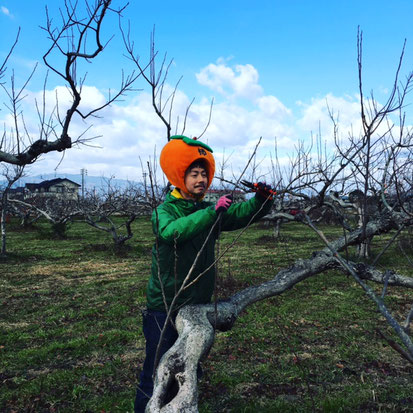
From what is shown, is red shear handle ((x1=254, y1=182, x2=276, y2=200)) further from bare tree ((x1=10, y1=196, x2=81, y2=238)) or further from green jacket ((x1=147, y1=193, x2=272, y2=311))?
bare tree ((x1=10, y1=196, x2=81, y2=238))

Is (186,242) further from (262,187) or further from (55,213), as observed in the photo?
(55,213)

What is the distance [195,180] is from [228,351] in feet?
11.9

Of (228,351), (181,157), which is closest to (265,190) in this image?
(181,157)

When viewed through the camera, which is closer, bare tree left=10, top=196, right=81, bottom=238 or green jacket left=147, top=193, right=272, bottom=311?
green jacket left=147, top=193, right=272, bottom=311

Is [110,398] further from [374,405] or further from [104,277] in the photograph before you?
[104,277]

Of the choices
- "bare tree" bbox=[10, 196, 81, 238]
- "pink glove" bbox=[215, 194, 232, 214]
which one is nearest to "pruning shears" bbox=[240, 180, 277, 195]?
"pink glove" bbox=[215, 194, 232, 214]

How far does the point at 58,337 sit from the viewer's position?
5574mm

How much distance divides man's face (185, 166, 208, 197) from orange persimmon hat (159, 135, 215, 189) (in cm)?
4

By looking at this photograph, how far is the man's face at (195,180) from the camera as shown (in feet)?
7.27

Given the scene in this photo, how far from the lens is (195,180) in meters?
2.21

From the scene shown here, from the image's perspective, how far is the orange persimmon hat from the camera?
217 cm

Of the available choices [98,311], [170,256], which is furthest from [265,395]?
[98,311]

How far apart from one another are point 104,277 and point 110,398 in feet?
20.7

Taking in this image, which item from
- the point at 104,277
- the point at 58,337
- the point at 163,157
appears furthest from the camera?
the point at 104,277
